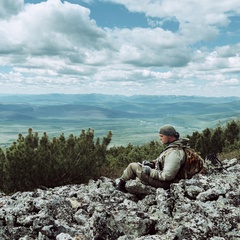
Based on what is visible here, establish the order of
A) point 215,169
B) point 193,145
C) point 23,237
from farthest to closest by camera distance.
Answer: point 193,145 < point 215,169 < point 23,237

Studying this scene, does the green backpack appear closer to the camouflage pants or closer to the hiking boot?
the camouflage pants

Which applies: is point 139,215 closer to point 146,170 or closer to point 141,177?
point 146,170

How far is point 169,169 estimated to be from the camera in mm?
8523

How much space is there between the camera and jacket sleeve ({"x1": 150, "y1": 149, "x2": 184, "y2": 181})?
27.9 ft

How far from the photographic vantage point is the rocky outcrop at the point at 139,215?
5.81 meters

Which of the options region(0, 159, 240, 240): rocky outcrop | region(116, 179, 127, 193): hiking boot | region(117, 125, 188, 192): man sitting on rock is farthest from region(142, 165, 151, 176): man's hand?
region(116, 179, 127, 193): hiking boot

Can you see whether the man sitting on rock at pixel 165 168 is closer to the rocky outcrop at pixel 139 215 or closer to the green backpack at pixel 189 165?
the green backpack at pixel 189 165

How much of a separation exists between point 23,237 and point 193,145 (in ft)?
77.3

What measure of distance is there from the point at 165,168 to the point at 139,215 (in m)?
2.32

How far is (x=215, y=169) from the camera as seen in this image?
11016 mm

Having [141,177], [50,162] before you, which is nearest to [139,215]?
[141,177]

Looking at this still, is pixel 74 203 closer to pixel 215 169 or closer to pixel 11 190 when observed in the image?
pixel 215 169

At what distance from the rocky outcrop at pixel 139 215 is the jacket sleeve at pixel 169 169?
0.37 m

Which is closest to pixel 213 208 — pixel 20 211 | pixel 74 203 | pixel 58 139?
pixel 74 203
